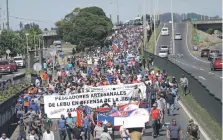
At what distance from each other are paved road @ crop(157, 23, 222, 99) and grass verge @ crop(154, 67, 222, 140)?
5.64 feet

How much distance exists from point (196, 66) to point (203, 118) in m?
38.6

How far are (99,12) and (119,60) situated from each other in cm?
10461

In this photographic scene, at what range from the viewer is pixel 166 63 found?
160 feet

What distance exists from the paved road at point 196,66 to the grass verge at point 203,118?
A: 1.72 m

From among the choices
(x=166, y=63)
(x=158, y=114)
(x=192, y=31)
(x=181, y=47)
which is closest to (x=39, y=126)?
→ (x=158, y=114)

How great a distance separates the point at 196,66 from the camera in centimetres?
6231

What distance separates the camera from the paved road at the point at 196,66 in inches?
1518

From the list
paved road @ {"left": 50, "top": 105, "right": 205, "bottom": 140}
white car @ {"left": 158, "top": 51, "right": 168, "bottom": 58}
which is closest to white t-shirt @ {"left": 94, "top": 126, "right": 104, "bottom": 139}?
paved road @ {"left": 50, "top": 105, "right": 205, "bottom": 140}

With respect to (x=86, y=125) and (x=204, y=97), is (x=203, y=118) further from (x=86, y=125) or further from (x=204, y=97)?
(x=86, y=125)

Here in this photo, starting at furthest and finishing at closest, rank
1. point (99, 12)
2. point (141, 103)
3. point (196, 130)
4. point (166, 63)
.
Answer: point (99, 12)
point (166, 63)
point (141, 103)
point (196, 130)

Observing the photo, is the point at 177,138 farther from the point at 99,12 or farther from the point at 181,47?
the point at 99,12

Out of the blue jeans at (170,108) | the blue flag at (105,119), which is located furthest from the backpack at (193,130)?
the blue jeans at (170,108)

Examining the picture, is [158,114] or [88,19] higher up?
[88,19]

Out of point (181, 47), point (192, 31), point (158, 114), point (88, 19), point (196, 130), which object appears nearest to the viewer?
point (196, 130)
